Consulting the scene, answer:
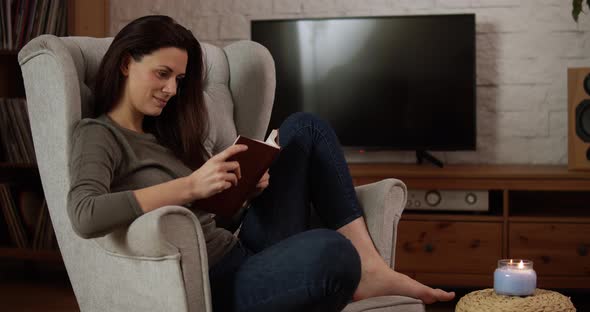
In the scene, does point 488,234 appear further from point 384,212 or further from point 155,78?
point 155,78

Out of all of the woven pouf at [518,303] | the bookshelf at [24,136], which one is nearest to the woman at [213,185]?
the woven pouf at [518,303]

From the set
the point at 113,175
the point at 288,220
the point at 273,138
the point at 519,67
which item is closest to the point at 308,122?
the point at 273,138

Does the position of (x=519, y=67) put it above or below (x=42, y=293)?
above

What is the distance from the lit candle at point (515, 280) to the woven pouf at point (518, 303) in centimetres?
1

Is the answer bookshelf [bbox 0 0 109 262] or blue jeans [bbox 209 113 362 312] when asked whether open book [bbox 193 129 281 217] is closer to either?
blue jeans [bbox 209 113 362 312]

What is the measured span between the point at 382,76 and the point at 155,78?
5.66 feet

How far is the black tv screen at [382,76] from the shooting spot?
10.8 feet

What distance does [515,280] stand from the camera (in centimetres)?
163

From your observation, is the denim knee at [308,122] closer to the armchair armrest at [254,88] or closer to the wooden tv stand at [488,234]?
the armchair armrest at [254,88]

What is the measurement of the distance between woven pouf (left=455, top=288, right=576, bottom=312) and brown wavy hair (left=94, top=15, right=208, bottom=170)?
0.69m

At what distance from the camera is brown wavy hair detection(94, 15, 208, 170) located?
1.77 meters

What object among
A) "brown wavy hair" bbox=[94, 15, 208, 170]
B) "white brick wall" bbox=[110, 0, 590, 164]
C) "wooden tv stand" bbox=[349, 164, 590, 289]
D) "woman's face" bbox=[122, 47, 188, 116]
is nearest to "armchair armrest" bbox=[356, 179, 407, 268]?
"brown wavy hair" bbox=[94, 15, 208, 170]

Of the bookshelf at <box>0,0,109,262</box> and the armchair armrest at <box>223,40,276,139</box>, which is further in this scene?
the bookshelf at <box>0,0,109,262</box>

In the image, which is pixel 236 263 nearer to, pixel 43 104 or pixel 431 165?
pixel 43 104
